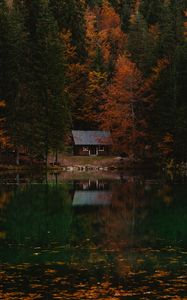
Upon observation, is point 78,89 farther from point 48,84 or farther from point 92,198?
point 92,198

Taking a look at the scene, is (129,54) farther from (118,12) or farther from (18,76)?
(118,12)

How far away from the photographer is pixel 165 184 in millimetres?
61500

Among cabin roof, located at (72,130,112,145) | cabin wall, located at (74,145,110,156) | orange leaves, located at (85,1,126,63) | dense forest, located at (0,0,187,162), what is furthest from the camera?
orange leaves, located at (85,1,126,63)

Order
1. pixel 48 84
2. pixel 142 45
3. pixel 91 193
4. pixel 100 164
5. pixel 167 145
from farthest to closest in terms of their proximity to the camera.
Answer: pixel 142 45 → pixel 100 164 → pixel 48 84 → pixel 167 145 → pixel 91 193

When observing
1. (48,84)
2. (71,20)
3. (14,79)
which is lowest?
(48,84)

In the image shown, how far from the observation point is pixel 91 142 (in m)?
97.4

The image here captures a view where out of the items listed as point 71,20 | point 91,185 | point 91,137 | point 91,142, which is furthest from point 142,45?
point 91,185

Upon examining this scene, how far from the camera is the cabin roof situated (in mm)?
96562

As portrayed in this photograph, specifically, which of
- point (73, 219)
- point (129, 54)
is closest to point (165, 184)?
point (73, 219)

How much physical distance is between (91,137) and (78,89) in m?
8.77

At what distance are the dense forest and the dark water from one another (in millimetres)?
27057

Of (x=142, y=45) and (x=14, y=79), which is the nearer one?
(x=14, y=79)

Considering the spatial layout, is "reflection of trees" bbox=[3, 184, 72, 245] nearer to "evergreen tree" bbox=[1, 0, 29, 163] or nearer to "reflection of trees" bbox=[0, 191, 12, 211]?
"reflection of trees" bbox=[0, 191, 12, 211]

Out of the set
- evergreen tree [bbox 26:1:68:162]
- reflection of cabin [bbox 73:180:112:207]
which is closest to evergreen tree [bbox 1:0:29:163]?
evergreen tree [bbox 26:1:68:162]
